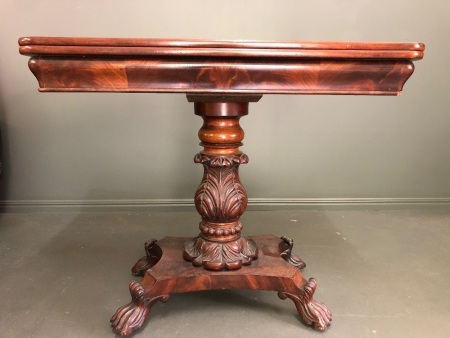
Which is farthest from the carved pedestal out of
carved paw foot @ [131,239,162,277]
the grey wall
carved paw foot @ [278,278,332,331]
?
the grey wall

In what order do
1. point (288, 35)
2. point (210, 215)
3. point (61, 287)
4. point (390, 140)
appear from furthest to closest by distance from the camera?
1. point (390, 140)
2. point (288, 35)
3. point (61, 287)
4. point (210, 215)

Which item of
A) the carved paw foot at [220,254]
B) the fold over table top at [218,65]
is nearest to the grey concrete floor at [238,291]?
the carved paw foot at [220,254]

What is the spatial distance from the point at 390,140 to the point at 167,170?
134 cm

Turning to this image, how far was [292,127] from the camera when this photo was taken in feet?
7.21

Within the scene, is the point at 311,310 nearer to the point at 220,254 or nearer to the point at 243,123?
the point at 220,254

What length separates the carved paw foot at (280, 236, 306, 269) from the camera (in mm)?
1465

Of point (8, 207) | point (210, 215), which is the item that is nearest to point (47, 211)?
point (8, 207)

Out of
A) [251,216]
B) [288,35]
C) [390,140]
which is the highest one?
[288,35]

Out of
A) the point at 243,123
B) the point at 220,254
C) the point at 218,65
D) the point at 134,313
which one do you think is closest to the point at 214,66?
the point at 218,65

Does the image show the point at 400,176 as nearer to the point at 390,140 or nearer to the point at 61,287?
the point at 390,140

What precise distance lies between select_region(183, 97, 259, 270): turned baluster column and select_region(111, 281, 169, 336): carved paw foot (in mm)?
196

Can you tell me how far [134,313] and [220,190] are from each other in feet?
1.52

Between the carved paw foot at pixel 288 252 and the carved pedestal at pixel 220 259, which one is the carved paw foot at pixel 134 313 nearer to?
the carved pedestal at pixel 220 259

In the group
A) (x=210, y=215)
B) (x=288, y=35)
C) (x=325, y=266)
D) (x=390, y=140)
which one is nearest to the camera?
(x=210, y=215)
